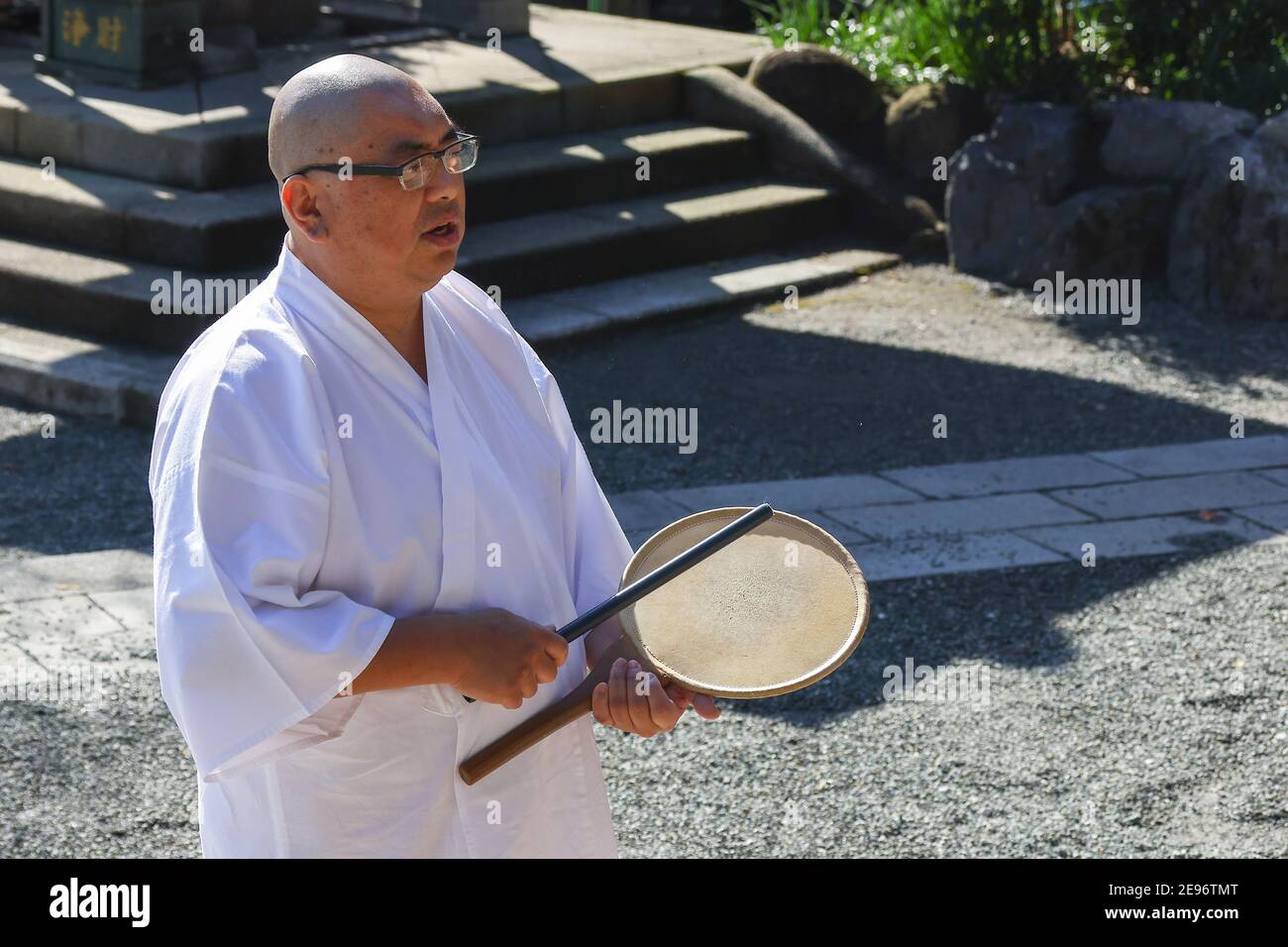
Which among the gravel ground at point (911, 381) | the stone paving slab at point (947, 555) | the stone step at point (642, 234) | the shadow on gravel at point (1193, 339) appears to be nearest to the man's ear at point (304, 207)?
the stone paving slab at point (947, 555)

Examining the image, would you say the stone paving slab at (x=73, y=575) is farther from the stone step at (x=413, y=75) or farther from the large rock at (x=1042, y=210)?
the large rock at (x=1042, y=210)

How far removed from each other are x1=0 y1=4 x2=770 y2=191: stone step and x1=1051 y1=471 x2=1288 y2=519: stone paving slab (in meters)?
4.46

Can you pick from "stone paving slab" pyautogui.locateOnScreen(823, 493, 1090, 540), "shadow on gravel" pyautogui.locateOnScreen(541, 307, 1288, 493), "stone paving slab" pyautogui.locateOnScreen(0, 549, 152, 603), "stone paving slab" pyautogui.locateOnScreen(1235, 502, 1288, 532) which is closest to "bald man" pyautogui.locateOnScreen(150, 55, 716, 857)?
"stone paving slab" pyautogui.locateOnScreen(0, 549, 152, 603)

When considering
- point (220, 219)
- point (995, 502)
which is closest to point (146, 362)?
point (220, 219)

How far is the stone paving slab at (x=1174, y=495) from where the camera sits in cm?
619

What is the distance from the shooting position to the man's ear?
7.49ft

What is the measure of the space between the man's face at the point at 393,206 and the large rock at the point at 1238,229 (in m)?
7.50

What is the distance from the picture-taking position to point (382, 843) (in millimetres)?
2352

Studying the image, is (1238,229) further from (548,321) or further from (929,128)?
(548,321)

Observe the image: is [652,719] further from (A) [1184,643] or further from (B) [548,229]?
(B) [548,229]

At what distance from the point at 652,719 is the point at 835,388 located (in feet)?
18.1

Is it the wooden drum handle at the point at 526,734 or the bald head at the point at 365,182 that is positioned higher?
the bald head at the point at 365,182
